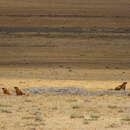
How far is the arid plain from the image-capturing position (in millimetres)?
10969

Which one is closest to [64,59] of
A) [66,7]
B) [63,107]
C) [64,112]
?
[63,107]

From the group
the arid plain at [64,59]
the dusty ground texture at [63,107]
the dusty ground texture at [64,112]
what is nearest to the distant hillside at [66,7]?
the arid plain at [64,59]

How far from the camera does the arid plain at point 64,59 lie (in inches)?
432

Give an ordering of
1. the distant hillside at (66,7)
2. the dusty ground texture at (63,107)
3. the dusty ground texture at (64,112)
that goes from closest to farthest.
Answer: the dusty ground texture at (64,112), the dusty ground texture at (63,107), the distant hillside at (66,7)

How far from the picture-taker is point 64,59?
83.9 ft

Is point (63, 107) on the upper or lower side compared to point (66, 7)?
lower

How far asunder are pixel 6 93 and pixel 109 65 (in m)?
9.72

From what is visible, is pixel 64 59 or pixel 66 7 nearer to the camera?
pixel 64 59

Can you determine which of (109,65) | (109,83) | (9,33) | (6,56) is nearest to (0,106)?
(109,83)

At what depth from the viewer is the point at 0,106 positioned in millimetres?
12531

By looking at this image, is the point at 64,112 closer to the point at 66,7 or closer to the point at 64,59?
the point at 64,59

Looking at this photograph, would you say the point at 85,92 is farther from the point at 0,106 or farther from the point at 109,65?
the point at 109,65

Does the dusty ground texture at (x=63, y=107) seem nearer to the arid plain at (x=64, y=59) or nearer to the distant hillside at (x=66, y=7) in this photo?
the arid plain at (x=64, y=59)

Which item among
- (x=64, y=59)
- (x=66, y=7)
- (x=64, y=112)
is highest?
(x=66, y=7)
